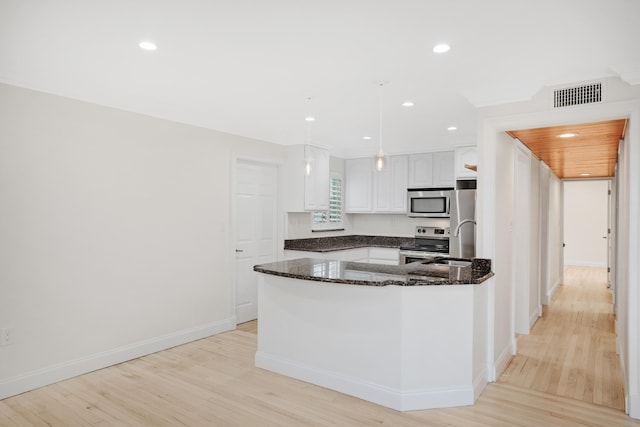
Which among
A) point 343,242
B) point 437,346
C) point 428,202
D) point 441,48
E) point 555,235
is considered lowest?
point 437,346

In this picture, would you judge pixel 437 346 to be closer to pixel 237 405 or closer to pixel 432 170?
pixel 237 405

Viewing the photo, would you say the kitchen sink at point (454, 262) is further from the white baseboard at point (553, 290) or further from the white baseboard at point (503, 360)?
the white baseboard at point (553, 290)

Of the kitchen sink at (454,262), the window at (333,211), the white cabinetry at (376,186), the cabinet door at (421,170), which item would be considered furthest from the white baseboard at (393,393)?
the white cabinetry at (376,186)

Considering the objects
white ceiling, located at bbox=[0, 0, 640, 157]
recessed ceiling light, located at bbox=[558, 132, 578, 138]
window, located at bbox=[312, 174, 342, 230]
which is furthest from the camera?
window, located at bbox=[312, 174, 342, 230]

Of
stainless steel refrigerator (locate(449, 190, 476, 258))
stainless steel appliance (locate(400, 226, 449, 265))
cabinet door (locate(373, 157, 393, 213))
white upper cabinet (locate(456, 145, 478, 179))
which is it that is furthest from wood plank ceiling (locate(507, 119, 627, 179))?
cabinet door (locate(373, 157, 393, 213))

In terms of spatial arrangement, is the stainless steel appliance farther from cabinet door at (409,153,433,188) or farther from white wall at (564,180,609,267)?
white wall at (564,180,609,267)

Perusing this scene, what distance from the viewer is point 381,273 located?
316 centimetres

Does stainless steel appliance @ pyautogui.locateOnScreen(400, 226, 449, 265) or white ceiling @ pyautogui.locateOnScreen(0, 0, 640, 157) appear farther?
stainless steel appliance @ pyautogui.locateOnScreen(400, 226, 449, 265)

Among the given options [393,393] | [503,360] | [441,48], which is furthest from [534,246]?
[441,48]

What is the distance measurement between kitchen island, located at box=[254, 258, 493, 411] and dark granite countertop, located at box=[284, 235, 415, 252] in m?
2.29

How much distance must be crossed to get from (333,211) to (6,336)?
4756 millimetres

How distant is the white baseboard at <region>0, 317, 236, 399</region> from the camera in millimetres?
3066

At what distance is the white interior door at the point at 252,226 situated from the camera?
16.8 feet

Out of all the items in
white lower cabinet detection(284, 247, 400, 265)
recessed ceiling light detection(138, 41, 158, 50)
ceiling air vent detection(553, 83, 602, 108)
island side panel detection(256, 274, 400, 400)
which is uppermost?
recessed ceiling light detection(138, 41, 158, 50)
